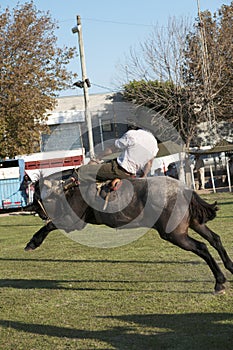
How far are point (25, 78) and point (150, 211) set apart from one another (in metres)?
27.8

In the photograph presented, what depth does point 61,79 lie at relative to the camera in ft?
122

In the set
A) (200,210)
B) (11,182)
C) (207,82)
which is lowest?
(11,182)

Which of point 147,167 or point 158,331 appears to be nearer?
point 158,331

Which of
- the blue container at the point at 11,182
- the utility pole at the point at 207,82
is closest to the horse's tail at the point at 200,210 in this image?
the blue container at the point at 11,182

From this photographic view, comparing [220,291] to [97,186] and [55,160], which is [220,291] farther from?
[55,160]

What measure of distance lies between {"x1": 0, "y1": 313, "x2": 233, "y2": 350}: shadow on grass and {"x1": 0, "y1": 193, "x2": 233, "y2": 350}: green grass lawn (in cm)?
1

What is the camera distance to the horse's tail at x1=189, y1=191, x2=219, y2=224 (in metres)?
9.13

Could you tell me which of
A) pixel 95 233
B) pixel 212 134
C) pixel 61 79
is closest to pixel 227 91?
pixel 212 134

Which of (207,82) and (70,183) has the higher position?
(207,82)

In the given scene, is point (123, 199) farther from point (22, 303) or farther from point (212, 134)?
point (212, 134)

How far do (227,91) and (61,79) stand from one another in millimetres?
11528

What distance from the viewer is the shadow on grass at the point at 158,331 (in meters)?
6.34

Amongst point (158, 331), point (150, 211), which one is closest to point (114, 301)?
point (150, 211)

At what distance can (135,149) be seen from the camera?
913 cm
